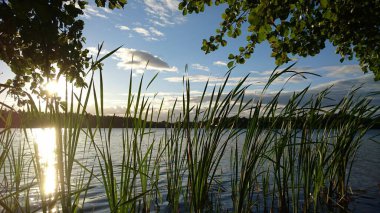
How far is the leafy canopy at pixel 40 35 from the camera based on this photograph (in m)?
2.74

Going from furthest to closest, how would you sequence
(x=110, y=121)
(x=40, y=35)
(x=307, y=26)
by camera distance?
(x=307, y=26) < (x=40, y=35) < (x=110, y=121)

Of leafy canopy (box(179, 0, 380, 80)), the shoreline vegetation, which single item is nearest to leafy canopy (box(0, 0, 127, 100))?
the shoreline vegetation

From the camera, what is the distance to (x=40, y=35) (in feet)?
11.3

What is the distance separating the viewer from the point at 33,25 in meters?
3.31

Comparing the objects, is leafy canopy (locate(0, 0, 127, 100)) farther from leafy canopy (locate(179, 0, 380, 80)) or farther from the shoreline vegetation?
leafy canopy (locate(179, 0, 380, 80))

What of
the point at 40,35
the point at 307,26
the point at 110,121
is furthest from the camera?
the point at 307,26

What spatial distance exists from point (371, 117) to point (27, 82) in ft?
19.5

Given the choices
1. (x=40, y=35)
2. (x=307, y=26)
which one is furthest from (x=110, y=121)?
(x=307, y=26)

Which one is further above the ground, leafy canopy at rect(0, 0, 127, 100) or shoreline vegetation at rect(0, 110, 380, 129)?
leafy canopy at rect(0, 0, 127, 100)

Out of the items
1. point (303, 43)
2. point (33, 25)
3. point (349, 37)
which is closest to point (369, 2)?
point (349, 37)

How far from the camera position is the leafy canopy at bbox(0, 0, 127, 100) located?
8.98 ft

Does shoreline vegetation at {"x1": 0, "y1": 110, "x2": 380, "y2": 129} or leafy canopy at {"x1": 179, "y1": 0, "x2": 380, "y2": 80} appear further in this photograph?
leafy canopy at {"x1": 179, "y1": 0, "x2": 380, "y2": 80}

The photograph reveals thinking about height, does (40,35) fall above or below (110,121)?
above

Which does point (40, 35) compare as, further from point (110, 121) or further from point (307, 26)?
point (307, 26)
